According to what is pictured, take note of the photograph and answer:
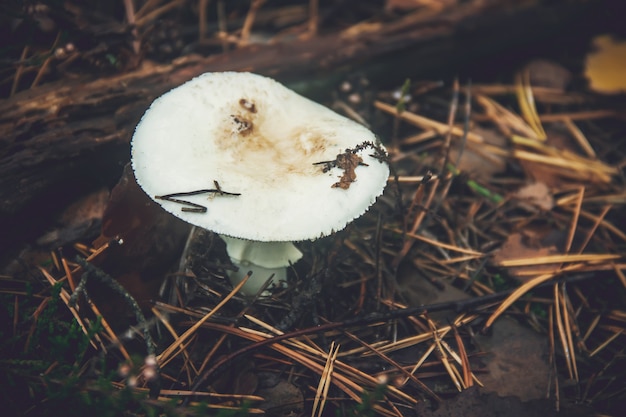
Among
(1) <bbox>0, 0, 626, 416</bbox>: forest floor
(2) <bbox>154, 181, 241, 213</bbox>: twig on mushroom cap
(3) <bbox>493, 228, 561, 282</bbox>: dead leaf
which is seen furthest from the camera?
(3) <bbox>493, 228, 561, 282</bbox>: dead leaf

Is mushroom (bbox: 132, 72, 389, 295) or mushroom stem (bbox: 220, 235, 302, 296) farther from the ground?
mushroom (bbox: 132, 72, 389, 295)

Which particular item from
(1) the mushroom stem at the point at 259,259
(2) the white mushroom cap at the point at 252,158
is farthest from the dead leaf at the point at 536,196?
(1) the mushroom stem at the point at 259,259

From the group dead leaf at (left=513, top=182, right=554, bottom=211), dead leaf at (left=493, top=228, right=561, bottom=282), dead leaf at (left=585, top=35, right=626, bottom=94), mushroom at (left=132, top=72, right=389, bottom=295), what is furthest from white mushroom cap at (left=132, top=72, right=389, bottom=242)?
dead leaf at (left=585, top=35, right=626, bottom=94)

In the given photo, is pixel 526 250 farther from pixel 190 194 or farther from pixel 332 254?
pixel 190 194

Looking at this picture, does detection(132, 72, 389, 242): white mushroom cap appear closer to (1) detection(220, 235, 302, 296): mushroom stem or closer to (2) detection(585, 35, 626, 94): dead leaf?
(1) detection(220, 235, 302, 296): mushroom stem

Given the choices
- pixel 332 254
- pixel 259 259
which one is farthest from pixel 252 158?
pixel 332 254

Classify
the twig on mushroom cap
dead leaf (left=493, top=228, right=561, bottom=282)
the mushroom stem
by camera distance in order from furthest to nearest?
1. dead leaf (left=493, top=228, right=561, bottom=282)
2. the mushroom stem
3. the twig on mushroom cap

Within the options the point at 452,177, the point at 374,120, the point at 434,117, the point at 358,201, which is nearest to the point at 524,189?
the point at 452,177

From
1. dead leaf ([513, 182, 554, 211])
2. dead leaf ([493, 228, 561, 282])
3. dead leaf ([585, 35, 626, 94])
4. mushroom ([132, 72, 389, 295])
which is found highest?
mushroom ([132, 72, 389, 295])

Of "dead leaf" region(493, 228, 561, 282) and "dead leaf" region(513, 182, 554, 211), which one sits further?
"dead leaf" region(513, 182, 554, 211)
